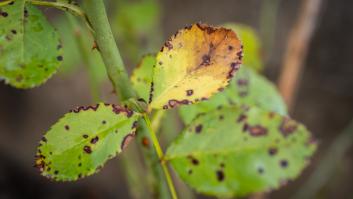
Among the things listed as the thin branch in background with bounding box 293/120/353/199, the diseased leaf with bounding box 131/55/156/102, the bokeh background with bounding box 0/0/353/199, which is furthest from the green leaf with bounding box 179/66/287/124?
the thin branch in background with bounding box 293/120/353/199

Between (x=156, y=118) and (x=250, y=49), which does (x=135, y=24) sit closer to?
(x=250, y=49)

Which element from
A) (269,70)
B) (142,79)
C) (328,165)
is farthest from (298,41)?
(142,79)

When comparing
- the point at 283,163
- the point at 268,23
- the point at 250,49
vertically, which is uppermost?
the point at 268,23

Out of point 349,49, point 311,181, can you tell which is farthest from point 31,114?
point 349,49

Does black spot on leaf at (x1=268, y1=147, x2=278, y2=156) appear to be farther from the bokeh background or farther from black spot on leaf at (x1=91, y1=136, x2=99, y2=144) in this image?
the bokeh background

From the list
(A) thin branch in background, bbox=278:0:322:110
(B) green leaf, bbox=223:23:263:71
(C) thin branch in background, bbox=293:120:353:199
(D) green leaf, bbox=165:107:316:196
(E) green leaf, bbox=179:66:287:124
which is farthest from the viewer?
(C) thin branch in background, bbox=293:120:353:199
